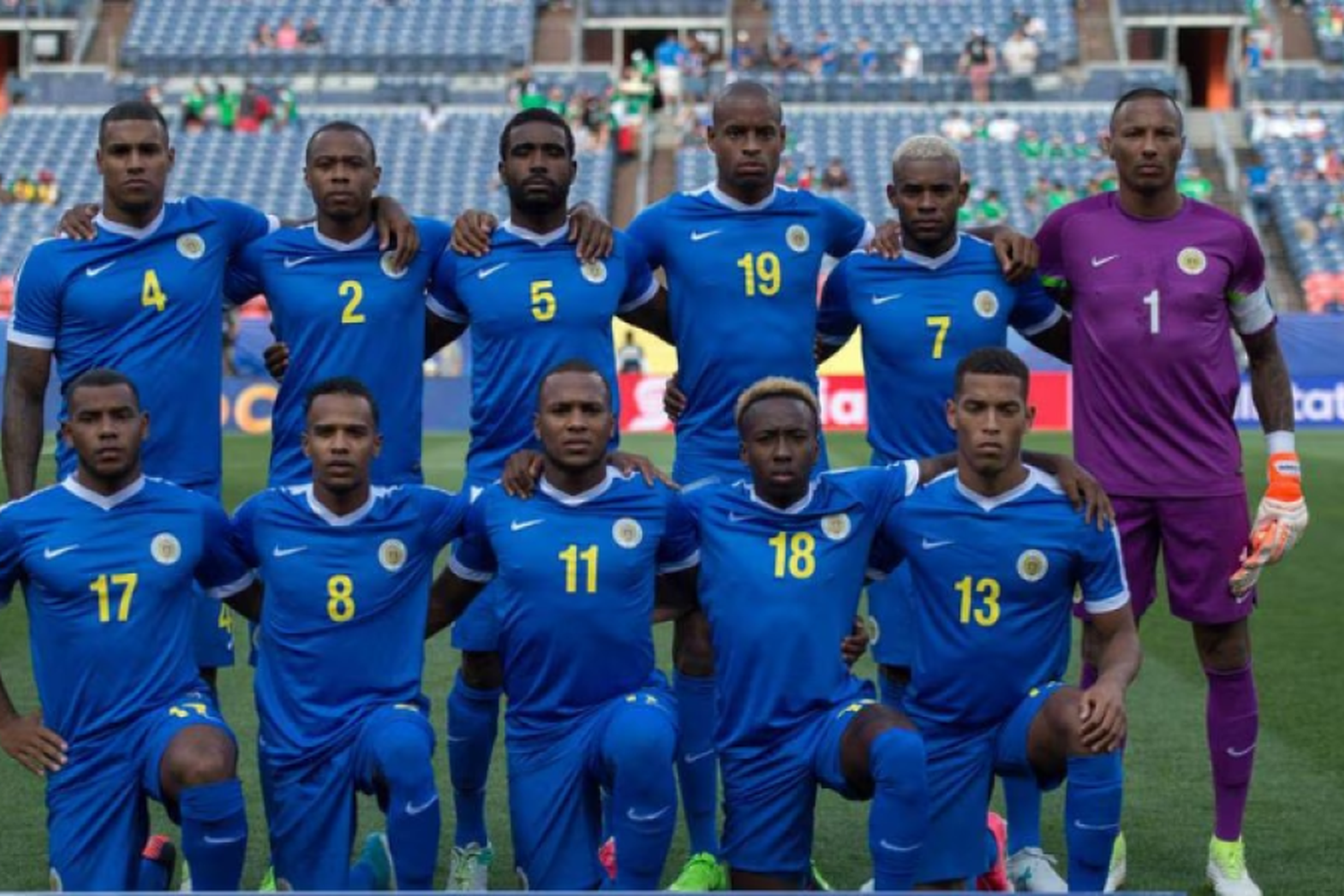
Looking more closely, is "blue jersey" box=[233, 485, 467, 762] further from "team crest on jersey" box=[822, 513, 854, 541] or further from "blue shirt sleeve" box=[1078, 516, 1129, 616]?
"blue shirt sleeve" box=[1078, 516, 1129, 616]

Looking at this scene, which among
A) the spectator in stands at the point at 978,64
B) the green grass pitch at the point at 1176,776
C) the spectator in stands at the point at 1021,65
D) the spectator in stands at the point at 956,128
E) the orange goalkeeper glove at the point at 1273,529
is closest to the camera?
the orange goalkeeper glove at the point at 1273,529

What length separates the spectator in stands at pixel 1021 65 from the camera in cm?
3450

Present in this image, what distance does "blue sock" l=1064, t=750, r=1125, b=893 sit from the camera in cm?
528

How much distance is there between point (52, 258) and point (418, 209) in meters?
25.7

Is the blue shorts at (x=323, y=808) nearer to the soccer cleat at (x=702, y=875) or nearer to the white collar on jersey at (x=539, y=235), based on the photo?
the soccer cleat at (x=702, y=875)

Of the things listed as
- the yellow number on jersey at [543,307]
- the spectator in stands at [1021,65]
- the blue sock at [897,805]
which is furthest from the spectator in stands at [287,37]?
the blue sock at [897,805]

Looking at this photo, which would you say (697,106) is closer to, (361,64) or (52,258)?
(361,64)

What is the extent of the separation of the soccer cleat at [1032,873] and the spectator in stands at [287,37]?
3243 cm

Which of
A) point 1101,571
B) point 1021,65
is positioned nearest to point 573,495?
point 1101,571

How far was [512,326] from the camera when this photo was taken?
6.35 metres

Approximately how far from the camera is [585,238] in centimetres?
636

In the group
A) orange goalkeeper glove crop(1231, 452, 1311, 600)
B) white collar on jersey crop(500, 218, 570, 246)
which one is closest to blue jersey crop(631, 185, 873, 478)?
white collar on jersey crop(500, 218, 570, 246)

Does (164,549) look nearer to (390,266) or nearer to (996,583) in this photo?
(390,266)

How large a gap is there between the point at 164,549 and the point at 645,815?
143cm
